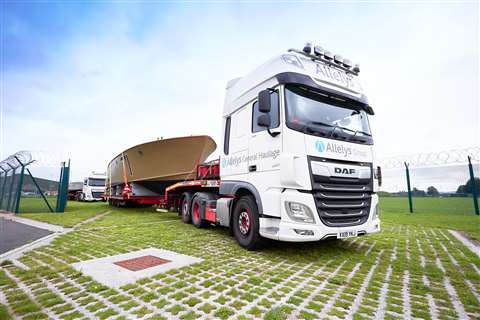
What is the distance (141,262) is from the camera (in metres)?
3.55

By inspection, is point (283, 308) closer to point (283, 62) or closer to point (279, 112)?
point (279, 112)

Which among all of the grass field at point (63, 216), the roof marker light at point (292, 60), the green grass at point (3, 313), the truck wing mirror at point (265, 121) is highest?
the roof marker light at point (292, 60)

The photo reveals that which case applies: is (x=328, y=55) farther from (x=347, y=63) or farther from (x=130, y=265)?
(x=130, y=265)

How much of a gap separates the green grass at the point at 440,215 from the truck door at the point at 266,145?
586 cm

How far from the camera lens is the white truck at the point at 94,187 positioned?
23.0 m

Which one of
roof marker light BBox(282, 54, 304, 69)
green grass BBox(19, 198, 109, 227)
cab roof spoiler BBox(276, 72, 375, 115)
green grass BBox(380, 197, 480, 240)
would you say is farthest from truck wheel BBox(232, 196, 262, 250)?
green grass BBox(380, 197, 480, 240)

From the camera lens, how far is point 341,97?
14.6ft

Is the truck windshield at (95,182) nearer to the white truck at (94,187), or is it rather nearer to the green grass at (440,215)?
the white truck at (94,187)

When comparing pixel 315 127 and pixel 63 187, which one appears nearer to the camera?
pixel 315 127

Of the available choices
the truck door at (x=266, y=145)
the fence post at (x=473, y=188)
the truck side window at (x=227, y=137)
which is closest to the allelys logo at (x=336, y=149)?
the truck door at (x=266, y=145)

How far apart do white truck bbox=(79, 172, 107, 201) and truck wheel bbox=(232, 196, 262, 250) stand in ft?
72.2

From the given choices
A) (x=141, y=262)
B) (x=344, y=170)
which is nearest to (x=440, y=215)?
(x=344, y=170)

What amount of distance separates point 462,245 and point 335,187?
10.1ft

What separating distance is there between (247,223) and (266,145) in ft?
4.70
